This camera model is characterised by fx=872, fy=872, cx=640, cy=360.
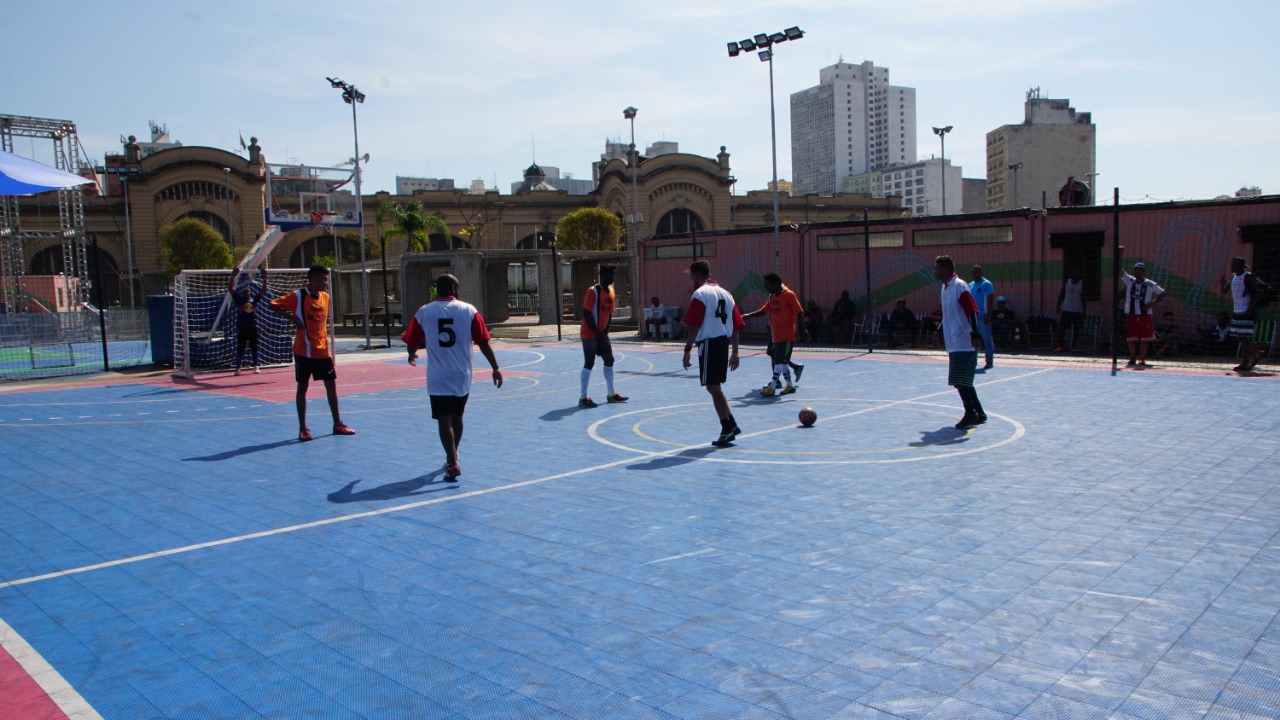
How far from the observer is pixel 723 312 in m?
9.84

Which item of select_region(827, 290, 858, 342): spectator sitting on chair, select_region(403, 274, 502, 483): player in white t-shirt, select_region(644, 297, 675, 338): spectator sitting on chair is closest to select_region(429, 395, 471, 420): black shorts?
select_region(403, 274, 502, 483): player in white t-shirt

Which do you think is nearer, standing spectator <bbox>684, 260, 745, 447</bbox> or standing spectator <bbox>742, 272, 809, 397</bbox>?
standing spectator <bbox>684, 260, 745, 447</bbox>

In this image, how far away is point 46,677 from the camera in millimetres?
4312

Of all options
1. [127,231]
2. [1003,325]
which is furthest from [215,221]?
→ [1003,325]

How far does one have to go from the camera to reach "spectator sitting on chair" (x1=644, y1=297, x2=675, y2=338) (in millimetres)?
28844

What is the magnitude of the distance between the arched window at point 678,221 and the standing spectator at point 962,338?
5475cm

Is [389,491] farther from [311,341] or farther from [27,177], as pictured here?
[27,177]

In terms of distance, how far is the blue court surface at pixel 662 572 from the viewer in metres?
→ 4.00

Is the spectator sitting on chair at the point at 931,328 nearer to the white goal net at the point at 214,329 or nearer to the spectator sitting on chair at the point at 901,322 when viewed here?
the spectator sitting on chair at the point at 901,322

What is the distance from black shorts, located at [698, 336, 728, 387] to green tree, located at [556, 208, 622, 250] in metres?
48.3

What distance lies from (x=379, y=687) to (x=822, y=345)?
68.7 ft

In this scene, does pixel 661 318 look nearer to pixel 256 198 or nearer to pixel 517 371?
pixel 517 371

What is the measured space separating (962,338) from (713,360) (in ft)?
10.1

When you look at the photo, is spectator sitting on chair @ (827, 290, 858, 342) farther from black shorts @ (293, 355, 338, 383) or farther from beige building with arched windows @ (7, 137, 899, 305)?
beige building with arched windows @ (7, 137, 899, 305)
